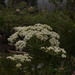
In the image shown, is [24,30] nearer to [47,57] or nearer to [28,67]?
[28,67]

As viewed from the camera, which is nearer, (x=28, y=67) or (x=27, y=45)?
(x=27, y=45)

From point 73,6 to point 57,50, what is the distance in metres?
3.35

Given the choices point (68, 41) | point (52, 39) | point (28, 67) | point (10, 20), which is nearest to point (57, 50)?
point (52, 39)

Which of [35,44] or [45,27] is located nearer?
[35,44]

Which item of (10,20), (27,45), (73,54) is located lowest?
(10,20)

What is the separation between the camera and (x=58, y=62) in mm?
6207

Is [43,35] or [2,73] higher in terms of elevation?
[43,35]

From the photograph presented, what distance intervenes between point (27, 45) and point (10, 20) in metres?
7.06

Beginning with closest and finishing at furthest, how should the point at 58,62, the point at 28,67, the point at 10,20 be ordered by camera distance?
the point at 28,67, the point at 58,62, the point at 10,20

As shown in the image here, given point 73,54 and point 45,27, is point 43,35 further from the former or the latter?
point 73,54

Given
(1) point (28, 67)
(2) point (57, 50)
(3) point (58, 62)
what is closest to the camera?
(2) point (57, 50)

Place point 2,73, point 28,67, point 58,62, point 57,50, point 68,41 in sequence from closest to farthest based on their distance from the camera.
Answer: point 57,50 → point 2,73 → point 28,67 → point 58,62 → point 68,41

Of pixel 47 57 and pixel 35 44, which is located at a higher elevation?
pixel 35 44

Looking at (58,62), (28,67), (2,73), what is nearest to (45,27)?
(2,73)
